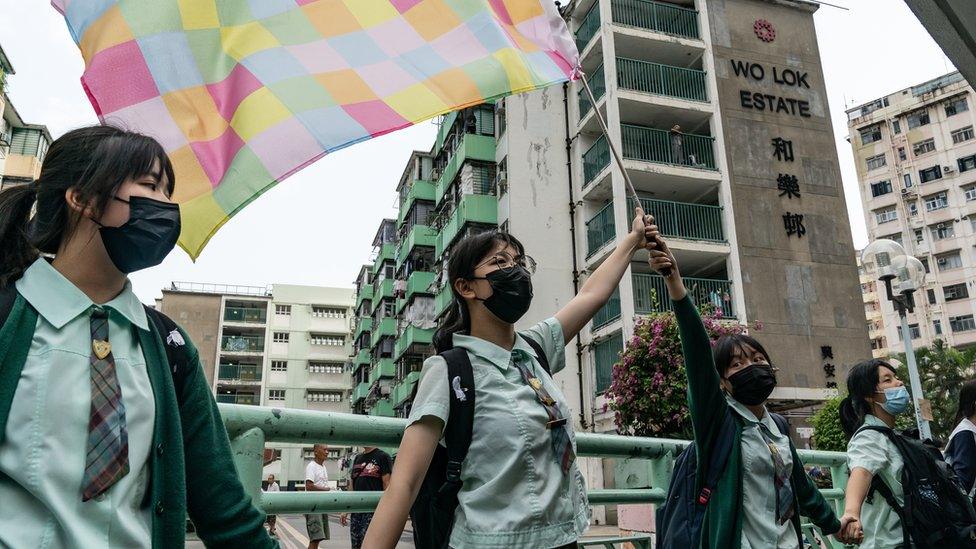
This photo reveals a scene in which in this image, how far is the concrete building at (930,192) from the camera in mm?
53750

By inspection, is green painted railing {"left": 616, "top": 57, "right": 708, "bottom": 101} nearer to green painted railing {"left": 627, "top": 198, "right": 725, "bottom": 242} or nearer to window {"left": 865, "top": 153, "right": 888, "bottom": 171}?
green painted railing {"left": 627, "top": 198, "right": 725, "bottom": 242}

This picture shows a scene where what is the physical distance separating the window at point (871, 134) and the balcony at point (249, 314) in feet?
177

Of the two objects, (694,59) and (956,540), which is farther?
(694,59)

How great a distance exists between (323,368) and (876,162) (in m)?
50.6

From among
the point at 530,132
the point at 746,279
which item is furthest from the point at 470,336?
the point at 530,132

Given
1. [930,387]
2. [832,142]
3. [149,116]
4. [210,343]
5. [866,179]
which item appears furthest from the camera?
[210,343]

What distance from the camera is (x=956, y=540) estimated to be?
130 inches

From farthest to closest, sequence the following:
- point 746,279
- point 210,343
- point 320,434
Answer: point 210,343, point 746,279, point 320,434

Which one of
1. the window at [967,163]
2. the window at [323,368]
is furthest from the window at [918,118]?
the window at [323,368]

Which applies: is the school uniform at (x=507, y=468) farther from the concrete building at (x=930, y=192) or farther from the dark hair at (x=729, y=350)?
the concrete building at (x=930, y=192)

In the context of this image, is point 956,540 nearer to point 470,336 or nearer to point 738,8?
point 470,336

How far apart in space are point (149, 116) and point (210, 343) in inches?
2617

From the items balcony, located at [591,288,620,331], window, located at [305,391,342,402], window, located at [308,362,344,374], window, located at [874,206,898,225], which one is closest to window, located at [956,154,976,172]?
window, located at [874,206,898,225]

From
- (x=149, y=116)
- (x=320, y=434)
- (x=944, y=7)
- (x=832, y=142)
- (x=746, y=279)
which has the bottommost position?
(x=320, y=434)
